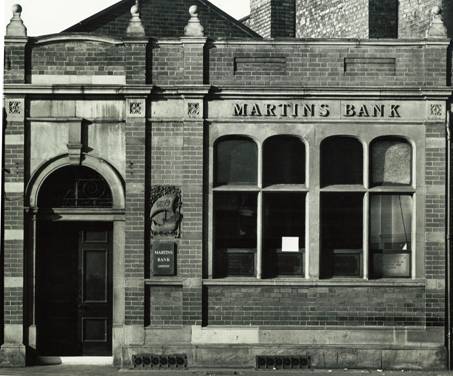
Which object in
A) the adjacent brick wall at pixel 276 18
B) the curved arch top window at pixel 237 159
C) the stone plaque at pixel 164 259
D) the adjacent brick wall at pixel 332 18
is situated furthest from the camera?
the adjacent brick wall at pixel 276 18

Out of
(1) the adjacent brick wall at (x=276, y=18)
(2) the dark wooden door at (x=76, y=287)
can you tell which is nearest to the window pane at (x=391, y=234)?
(2) the dark wooden door at (x=76, y=287)

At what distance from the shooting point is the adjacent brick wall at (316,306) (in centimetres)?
1319

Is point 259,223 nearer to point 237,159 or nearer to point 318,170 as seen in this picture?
point 237,159

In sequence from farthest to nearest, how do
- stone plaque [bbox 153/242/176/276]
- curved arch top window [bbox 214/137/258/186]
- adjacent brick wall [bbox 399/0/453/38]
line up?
adjacent brick wall [bbox 399/0/453/38] < curved arch top window [bbox 214/137/258/186] < stone plaque [bbox 153/242/176/276]

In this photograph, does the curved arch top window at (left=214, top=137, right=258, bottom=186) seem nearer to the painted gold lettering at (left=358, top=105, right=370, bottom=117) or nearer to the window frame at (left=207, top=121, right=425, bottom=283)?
the window frame at (left=207, top=121, right=425, bottom=283)

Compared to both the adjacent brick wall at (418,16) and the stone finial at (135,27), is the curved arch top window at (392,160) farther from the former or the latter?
the adjacent brick wall at (418,16)

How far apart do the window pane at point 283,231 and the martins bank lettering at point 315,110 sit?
1327mm

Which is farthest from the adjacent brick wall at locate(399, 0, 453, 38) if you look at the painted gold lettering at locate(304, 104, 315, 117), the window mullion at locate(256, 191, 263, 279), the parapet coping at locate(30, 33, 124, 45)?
the parapet coping at locate(30, 33, 124, 45)

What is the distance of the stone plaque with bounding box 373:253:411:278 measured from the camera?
1341cm

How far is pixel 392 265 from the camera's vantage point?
13414 mm

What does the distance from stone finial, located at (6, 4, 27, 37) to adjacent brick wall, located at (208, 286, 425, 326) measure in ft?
17.0

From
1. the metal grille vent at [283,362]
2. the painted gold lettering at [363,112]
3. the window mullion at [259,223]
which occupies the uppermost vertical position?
the painted gold lettering at [363,112]

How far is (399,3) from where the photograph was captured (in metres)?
19.6

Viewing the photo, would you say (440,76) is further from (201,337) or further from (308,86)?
(201,337)
